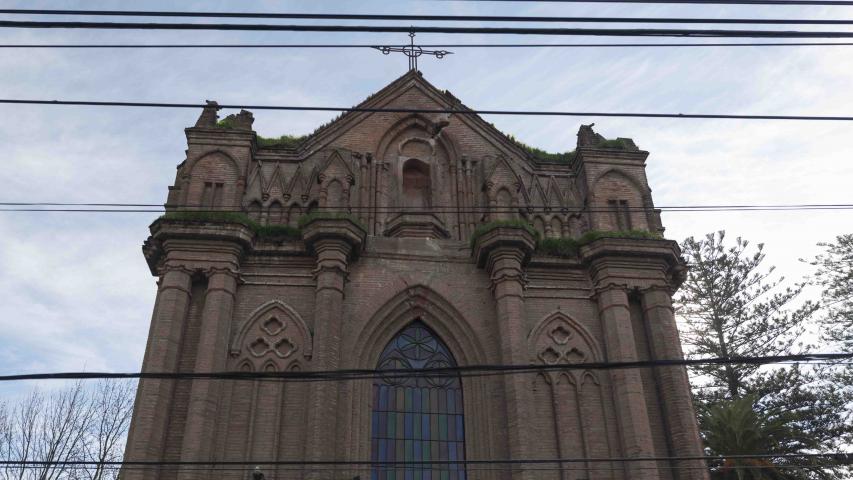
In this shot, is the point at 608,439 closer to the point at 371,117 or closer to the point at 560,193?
the point at 560,193


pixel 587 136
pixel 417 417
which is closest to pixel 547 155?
pixel 587 136

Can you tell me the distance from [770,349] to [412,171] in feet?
61.9

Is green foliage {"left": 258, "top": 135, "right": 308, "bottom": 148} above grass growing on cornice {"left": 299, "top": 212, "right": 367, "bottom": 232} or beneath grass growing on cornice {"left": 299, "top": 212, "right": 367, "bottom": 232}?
above

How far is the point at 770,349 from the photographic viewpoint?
31.1 m

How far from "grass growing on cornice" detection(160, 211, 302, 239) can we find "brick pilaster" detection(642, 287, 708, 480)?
28.7ft

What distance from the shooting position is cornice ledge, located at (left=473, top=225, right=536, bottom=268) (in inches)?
691

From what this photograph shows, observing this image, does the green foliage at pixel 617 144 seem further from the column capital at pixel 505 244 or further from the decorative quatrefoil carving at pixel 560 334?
the decorative quatrefoil carving at pixel 560 334

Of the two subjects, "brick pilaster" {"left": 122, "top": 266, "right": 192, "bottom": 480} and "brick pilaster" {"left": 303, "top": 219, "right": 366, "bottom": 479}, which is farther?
"brick pilaster" {"left": 303, "top": 219, "right": 366, "bottom": 479}

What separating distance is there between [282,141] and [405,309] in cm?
656

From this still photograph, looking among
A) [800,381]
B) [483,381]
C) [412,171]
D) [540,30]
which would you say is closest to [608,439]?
[483,381]

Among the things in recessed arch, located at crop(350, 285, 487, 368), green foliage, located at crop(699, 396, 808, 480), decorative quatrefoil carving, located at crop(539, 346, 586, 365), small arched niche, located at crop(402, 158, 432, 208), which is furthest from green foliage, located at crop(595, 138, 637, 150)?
green foliage, located at crop(699, 396, 808, 480)

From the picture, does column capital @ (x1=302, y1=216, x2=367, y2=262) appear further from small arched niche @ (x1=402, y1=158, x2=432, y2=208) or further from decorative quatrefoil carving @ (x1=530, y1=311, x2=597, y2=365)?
decorative quatrefoil carving @ (x1=530, y1=311, x2=597, y2=365)

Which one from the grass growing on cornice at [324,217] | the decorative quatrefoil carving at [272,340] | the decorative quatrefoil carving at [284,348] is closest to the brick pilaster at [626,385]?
the grass growing on cornice at [324,217]

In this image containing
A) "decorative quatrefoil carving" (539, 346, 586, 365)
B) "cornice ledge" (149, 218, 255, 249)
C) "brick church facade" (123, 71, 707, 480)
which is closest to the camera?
"brick church facade" (123, 71, 707, 480)
